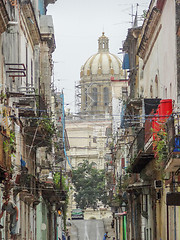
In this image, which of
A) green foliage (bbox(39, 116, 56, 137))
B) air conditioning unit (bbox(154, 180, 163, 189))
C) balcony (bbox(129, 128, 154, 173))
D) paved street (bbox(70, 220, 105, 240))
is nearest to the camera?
air conditioning unit (bbox(154, 180, 163, 189))

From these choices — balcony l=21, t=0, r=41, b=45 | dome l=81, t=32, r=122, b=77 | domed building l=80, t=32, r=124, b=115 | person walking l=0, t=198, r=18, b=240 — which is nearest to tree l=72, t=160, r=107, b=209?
domed building l=80, t=32, r=124, b=115

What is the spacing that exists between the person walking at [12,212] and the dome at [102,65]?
10023 centimetres

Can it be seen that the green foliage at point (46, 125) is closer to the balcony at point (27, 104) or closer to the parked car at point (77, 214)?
the balcony at point (27, 104)

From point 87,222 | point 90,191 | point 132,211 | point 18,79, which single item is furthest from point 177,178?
point 90,191

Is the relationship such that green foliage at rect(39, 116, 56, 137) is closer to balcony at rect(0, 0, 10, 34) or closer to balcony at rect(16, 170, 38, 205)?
balcony at rect(16, 170, 38, 205)

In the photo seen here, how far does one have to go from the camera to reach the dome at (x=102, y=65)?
12600 centimetres

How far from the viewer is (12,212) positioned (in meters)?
23.1

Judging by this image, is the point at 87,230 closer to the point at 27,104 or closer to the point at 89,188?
the point at 89,188

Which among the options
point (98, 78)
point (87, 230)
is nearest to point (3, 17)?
point (87, 230)

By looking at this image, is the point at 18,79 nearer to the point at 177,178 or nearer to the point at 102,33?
the point at 177,178

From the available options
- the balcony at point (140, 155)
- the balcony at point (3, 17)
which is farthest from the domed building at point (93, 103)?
the balcony at point (3, 17)

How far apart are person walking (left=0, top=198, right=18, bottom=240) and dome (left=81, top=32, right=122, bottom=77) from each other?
100 metres

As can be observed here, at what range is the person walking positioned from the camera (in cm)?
2262

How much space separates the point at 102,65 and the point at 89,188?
31.6 metres
